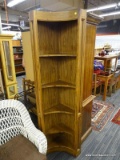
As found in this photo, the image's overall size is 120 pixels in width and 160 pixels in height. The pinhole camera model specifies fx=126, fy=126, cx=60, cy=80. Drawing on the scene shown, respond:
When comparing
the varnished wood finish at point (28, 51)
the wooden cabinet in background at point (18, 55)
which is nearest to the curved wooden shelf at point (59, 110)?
the varnished wood finish at point (28, 51)

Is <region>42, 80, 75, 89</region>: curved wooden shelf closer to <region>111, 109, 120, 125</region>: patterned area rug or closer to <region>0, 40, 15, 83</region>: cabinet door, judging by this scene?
<region>111, 109, 120, 125</region>: patterned area rug

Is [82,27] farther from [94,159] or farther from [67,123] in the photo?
[94,159]

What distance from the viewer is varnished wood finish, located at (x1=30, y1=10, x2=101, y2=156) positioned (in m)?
1.38

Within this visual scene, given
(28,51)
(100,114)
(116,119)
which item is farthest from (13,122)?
(116,119)

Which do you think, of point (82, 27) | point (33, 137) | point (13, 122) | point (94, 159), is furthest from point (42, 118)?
point (82, 27)

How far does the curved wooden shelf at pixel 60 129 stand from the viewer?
72.1 inches

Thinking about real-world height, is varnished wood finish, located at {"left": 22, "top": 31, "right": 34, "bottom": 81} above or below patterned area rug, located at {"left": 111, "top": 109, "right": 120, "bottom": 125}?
above

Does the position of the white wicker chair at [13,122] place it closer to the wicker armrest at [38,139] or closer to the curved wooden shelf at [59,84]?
the wicker armrest at [38,139]

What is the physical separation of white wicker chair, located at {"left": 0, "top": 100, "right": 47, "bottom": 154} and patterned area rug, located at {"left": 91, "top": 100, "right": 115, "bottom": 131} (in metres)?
1.49

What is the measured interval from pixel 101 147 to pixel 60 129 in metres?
0.80

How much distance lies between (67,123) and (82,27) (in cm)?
138

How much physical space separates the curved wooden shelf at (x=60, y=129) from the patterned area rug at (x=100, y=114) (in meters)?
0.89

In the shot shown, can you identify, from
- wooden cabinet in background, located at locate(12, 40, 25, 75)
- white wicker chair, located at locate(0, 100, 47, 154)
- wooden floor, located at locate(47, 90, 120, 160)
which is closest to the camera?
white wicker chair, located at locate(0, 100, 47, 154)

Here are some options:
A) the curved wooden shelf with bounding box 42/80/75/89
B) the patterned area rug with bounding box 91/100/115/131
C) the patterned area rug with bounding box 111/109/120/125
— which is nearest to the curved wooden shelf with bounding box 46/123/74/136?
the curved wooden shelf with bounding box 42/80/75/89
